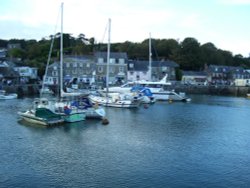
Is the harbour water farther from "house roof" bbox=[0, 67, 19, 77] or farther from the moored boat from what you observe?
"house roof" bbox=[0, 67, 19, 77]

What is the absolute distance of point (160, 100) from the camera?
66375 mm

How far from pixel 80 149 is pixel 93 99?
28.6 metres

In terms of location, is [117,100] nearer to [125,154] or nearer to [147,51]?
[125,154]

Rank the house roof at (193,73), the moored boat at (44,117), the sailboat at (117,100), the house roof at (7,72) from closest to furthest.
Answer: the moored boat at (44,117) → the sailboat at (117,100) → the house roof at (7,72) → the house roof at (193,73)

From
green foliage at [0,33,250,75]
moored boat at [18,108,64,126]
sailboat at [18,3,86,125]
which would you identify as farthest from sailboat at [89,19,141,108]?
green foliage at [0,33,250,75]

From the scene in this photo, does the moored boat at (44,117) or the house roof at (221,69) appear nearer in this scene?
the moored boat at (44,117)

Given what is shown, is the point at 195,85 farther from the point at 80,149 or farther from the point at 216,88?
the point at 80,149

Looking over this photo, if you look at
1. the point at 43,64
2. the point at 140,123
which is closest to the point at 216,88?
the point at 43,64

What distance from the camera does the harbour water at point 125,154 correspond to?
61.5 ft

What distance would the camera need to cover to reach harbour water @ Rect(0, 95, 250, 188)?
18.8 meters

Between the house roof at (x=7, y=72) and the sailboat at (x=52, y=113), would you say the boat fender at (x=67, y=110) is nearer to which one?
the sailboat at (x=52, y=113)

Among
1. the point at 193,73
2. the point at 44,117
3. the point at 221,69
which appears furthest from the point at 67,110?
the point at 221,69

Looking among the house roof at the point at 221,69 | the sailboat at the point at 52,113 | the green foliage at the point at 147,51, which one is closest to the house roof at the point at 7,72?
the green foliage at the point at 147,51

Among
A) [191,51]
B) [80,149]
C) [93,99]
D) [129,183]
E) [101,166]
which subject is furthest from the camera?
[191,51]
